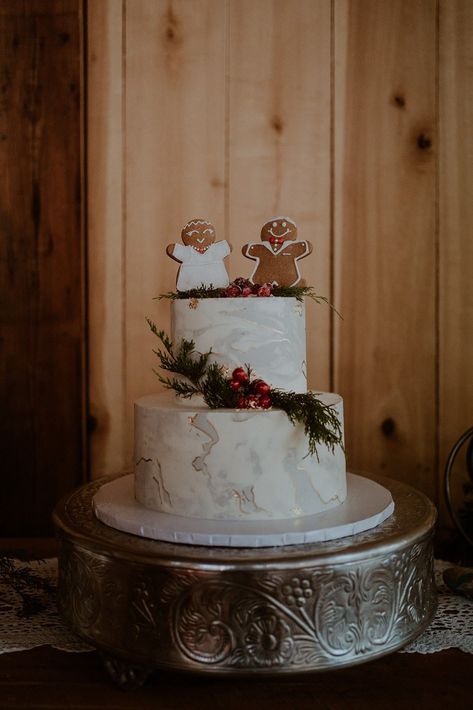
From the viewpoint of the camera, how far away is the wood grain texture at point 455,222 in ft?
6.35

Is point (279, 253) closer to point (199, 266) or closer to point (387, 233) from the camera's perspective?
point (199, 266)

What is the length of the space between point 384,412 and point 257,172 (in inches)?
31.2

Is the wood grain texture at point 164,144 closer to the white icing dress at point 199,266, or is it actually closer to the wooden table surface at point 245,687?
the white icing dress at point 199,266

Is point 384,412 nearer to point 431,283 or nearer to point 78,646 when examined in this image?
point 431,283

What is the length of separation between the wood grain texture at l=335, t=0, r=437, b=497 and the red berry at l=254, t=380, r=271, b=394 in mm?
755

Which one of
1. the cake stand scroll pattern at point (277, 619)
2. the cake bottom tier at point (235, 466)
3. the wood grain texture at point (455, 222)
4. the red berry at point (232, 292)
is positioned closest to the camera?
the cake stand scroll pattern at point (277, 619)

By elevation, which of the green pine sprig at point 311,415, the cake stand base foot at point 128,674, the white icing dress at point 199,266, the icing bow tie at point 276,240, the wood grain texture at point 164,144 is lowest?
the cake stand base foot at point 128,674

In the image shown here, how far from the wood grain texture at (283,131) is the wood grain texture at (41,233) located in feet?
1.52

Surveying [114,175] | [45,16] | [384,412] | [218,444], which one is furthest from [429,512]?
[45,16]

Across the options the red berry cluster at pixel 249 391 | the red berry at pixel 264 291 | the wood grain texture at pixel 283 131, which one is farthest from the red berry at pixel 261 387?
the wood grain texture at pixel 283 131

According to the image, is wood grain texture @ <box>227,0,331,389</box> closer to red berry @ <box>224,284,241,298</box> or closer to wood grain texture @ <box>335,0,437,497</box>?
wood grain texture @ <box>335,0,437,497</box>

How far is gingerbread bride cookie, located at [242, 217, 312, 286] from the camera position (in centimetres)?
143

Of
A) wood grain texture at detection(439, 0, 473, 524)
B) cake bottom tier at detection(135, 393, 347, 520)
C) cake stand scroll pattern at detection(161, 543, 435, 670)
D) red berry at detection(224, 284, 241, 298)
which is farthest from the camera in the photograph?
wood grain texture at detection(439, 0, 473, 524)

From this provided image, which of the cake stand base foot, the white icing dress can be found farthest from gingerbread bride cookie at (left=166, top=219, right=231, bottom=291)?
the cake stand base foot
